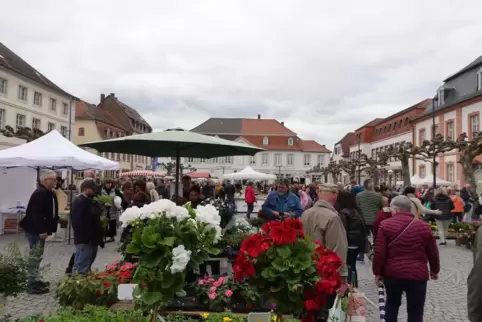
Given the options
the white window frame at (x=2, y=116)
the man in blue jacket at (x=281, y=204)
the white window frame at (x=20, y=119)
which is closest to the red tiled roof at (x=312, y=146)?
the white window frame at (x=20, y=119)

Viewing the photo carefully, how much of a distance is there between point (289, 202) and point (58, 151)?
6399 millimetres

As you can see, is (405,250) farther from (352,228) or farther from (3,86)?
(3,86)

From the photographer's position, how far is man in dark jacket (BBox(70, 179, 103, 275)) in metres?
6.82

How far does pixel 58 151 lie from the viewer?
1264cm

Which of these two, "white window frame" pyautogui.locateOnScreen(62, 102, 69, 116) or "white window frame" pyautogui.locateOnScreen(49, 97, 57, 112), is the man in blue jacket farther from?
"white window frame" pyautogui.locateOnScreen(62, 102, 69, 116)

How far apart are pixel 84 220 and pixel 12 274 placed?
2759mm

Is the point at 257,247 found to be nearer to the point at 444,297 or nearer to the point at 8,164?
the point at 444,297

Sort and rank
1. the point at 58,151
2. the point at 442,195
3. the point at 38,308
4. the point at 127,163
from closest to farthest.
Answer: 1. the point at 38,308
2. the point at 58,151
3. the point at 442,195
4. the point at 127,163

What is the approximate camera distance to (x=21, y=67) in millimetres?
42031

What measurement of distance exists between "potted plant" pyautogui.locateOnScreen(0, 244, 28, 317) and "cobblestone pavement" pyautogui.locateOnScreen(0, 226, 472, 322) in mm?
632

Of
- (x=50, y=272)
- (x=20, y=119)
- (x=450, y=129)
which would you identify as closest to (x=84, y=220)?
(x=50, y=272)

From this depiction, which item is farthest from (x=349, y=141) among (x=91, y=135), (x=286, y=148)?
(x=91, y=135)

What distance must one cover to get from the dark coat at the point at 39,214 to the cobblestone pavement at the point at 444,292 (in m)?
4.90

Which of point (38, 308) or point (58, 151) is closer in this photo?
point (38, 308)
